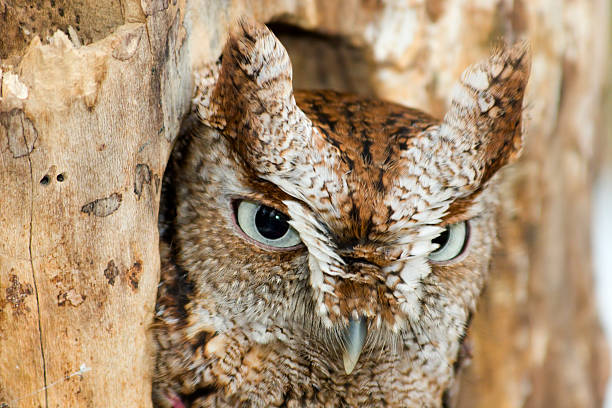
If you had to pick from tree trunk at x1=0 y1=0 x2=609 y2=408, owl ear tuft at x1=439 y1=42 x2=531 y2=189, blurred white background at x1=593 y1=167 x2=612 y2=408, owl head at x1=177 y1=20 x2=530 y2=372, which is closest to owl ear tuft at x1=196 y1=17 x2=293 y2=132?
owl head at x1=177 y1=20 x2=530 y2=372

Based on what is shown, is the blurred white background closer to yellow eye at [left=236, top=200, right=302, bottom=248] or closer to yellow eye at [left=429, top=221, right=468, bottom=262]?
yellow eye at [left=429, top=221, right=468, bottom=262]

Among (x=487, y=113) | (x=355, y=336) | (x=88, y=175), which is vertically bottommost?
(x=355, y=336)

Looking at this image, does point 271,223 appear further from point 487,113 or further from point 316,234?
point 487,113

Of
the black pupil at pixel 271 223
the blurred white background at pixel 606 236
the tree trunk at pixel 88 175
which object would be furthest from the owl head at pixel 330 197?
the blurred white background at pixel 606 236

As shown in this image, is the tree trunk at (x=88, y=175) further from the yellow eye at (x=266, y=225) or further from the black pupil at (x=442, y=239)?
the black pupil at (x=442, y=239)

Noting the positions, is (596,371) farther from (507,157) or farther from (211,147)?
(211,147)

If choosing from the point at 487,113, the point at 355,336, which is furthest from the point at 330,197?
the point at 487,113
